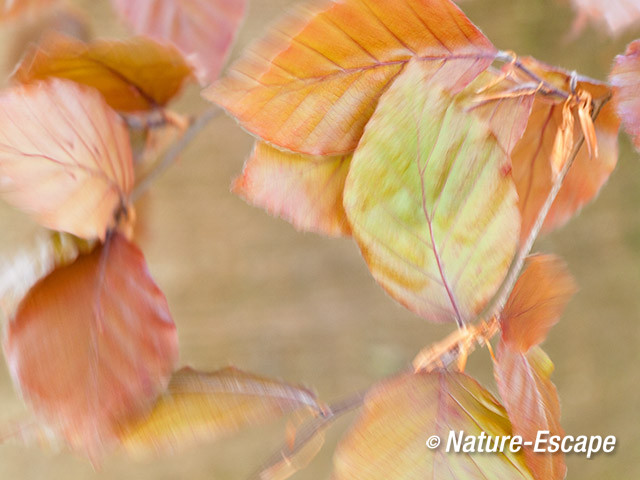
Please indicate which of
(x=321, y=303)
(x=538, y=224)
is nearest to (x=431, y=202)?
(x=538, y=224)

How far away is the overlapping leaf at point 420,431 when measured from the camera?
0.09m

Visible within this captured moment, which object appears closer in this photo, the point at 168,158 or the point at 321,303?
the point at 168,158

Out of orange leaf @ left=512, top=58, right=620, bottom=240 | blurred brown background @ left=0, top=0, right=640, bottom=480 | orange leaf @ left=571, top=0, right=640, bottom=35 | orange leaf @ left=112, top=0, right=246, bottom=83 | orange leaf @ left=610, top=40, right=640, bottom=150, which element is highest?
→ orange leaf @ left=571, top=0, right=640, bottom=35

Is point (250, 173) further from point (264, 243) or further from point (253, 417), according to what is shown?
point (264, 243)

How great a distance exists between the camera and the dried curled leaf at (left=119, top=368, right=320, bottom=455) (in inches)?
4.4

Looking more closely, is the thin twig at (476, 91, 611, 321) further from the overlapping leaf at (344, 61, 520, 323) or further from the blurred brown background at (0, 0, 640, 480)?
the blurred brown background at (0, 0, 640, 480)

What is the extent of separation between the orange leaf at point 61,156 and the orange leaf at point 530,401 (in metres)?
0.08

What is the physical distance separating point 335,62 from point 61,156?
57 millimetres

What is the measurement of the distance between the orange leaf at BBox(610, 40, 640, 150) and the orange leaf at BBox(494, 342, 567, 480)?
0.04 m

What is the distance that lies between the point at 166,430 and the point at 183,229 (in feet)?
0.51

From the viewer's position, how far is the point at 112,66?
119mm

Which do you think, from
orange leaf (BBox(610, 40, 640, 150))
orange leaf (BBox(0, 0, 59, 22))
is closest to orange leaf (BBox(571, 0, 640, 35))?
orange leaf (BBox(610, 40, 640, 150))

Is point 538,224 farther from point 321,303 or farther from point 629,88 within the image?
point 321,303

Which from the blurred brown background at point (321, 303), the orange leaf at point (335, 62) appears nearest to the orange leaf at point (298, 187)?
the orange leaf at point (335, 62)
